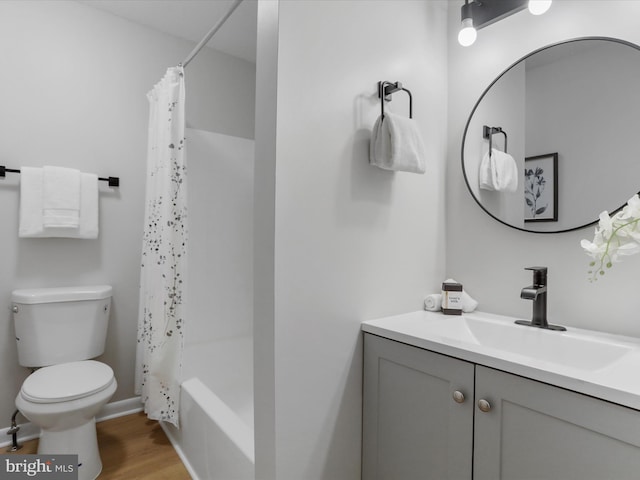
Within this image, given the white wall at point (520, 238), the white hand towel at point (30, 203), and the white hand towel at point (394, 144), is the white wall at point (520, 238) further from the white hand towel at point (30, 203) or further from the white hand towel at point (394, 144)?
the white hand towel at point (30, 203)

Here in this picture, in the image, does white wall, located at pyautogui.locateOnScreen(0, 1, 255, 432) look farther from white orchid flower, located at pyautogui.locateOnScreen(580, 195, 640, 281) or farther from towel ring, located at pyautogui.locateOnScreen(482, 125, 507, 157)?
white orchid flower, located at pyautogui.locateOnScreen(580, 195, 640, 281)

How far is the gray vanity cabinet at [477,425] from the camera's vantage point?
0.74 meters

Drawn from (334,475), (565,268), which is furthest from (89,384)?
(565,268)

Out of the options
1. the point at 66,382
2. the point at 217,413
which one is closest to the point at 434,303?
the point at 217,413

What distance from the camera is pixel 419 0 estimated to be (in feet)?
4.90

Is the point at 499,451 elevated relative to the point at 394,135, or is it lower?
lower

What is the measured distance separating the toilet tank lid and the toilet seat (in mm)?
350

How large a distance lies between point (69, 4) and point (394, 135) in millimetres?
2224

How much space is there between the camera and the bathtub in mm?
1355

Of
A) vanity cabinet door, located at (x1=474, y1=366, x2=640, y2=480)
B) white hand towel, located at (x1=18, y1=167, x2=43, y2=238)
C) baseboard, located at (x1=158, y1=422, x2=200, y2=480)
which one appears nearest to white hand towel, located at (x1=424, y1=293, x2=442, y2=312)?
vanity cabinet door, located at (x1=474, y1=366, x2=640, y2=480)

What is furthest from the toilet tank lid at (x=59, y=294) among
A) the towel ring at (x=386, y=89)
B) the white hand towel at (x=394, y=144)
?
the towel ring at (x=386, y=89)

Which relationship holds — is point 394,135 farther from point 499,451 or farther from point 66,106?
point 66,106

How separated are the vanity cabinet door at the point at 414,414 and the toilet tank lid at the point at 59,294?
5.40ft

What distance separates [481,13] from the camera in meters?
1.39
